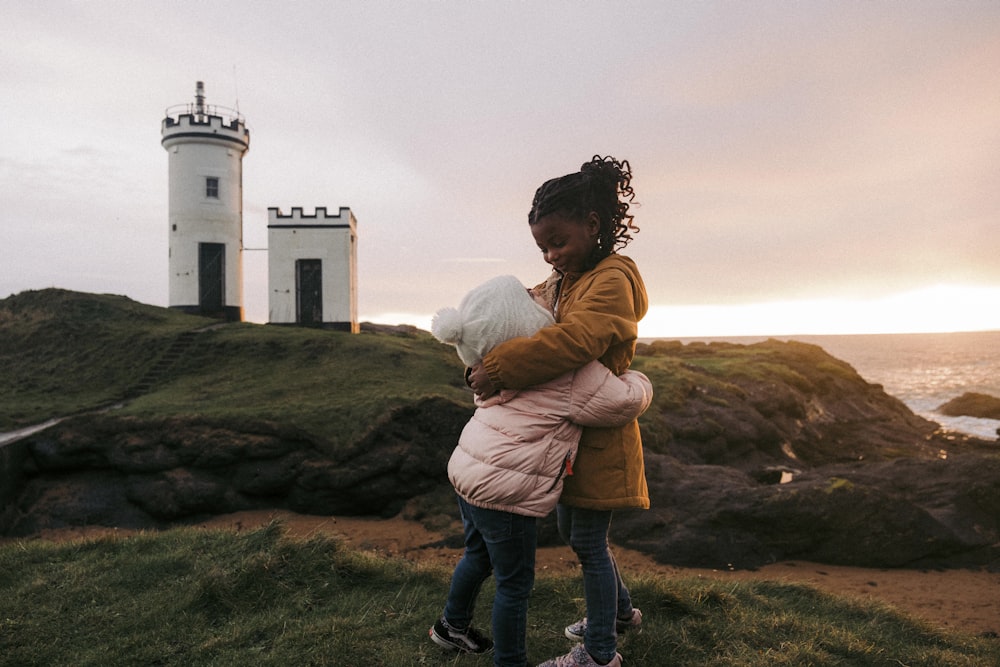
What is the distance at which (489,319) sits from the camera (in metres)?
2.78

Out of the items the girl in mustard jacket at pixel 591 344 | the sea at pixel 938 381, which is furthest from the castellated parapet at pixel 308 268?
the sea at pixel 938 381

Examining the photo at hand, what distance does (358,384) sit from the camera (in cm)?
1424

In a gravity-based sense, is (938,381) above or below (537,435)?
below

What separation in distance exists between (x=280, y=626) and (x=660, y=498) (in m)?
7.16

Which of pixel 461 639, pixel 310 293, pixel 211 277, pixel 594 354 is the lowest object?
pixel 461 639

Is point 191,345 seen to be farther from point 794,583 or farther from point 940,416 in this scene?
point 940,416

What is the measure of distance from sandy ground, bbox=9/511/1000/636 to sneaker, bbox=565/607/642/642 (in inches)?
143

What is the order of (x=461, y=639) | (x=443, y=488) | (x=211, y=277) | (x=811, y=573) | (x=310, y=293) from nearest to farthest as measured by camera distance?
(x=461, y=639) < (x=811, y=573) < (x=443, y=488) < (x=310, y=293) < (x=211, y=277)

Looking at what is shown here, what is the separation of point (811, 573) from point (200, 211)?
24.2 meters

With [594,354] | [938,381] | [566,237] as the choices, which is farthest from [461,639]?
[938,381]

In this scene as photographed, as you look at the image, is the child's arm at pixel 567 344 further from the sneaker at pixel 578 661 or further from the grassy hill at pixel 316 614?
the grassy hill at pixel 316 614

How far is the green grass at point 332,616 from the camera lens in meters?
3.67

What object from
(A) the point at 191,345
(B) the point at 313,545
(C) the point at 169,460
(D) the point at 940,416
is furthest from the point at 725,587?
(D) the point at 940,416

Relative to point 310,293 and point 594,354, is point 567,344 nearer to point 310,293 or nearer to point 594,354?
point 594,354
